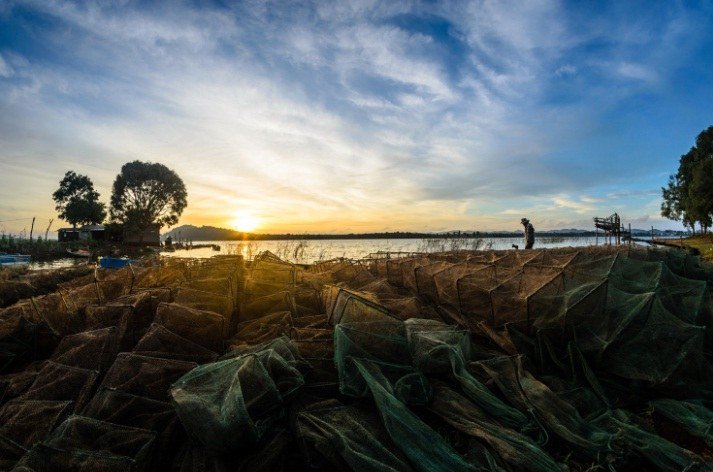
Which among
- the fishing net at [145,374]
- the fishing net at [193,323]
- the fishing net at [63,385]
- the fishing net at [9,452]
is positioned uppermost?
the fishing net at [193,323]

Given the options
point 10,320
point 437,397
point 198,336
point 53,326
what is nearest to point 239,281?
point 198,336

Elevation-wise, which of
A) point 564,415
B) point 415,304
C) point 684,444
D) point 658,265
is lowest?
point 684,444

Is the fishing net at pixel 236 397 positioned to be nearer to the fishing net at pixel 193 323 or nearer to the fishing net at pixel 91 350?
the fishing net at pixel 193 323

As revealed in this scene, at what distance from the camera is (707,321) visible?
5793 millimetres

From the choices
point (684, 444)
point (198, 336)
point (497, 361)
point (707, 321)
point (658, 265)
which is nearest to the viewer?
point (684, 444)

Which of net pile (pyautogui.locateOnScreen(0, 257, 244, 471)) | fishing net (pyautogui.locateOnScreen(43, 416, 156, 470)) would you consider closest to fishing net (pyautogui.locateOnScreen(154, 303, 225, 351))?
net pile (pyautogui.locateOnScreen(0, 257, 244, 471))

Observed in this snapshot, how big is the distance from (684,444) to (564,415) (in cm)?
148

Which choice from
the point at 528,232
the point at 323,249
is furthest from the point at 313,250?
the point at 528,232

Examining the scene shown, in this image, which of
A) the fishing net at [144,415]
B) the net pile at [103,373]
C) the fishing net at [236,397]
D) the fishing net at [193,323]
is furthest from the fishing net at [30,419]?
the fishing net at [193,323]

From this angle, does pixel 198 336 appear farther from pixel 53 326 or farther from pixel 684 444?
pixel 684 444

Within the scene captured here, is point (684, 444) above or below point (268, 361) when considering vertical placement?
Answer: below

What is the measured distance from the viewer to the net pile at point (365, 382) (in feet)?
9.23

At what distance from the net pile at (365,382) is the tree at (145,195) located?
42614 millimetres

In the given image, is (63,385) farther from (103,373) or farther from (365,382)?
(365,382)
